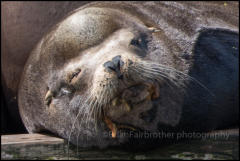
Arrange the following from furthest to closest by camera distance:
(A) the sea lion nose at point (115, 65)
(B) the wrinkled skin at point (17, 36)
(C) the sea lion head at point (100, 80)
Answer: (B) the wrinkled skin at point (17, 36) < (C) the sea lion head at point (100, 80) < (A) the sea lion nose at point (115, 65)

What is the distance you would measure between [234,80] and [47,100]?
170 cm

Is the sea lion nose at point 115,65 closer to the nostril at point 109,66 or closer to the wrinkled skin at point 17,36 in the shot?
the nostril at point 109,66

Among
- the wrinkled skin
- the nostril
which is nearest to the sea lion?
the nostril

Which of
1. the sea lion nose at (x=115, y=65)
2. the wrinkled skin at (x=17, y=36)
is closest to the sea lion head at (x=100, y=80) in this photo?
the sea lion nose at (x=115, y=65)

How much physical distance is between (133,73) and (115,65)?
148 mm

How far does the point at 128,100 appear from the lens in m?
3.32

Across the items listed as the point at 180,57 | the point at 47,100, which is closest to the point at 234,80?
the point at 180,57

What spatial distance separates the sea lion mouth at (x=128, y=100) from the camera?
10.8 ft

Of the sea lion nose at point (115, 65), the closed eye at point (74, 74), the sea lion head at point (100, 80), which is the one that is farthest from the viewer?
the closed eye at point (74, 74)

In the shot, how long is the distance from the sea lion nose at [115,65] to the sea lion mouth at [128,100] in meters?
0.14

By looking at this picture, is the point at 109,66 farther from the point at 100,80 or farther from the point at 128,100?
the point at 128,100

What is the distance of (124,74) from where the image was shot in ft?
10.6

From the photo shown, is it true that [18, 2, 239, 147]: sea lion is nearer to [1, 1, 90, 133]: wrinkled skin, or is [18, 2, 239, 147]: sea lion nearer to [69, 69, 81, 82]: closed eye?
[69, 69, 81, 82]: closed eye

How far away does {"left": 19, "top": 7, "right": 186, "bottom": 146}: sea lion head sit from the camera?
3.34 metres
